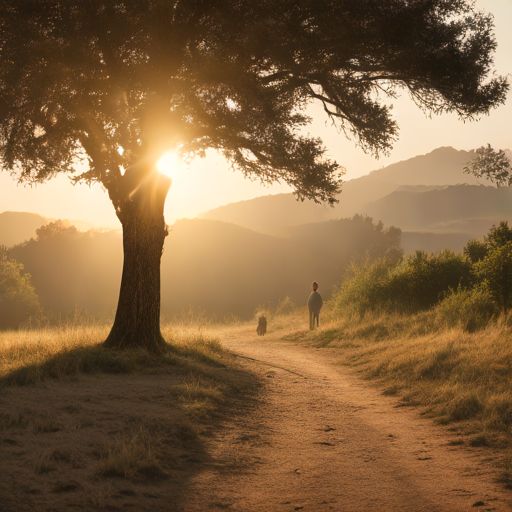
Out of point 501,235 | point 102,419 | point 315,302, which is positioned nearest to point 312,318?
point 315,302

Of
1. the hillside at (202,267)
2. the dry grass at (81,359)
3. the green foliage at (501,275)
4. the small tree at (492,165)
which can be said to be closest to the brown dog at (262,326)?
the green foliage at (501,275)

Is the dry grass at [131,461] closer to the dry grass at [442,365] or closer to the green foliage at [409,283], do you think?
the dry grass at [442,365]

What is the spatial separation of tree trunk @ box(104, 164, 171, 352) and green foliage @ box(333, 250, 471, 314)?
424 inches

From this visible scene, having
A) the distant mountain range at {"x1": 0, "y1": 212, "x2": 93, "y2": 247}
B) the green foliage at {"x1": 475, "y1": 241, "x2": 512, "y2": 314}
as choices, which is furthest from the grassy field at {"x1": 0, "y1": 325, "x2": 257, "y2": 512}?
the distant mountain range at {"x1": 0, "y1": 212, "x2": 93, "y2": 247}

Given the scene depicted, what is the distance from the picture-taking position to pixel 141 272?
418 inches

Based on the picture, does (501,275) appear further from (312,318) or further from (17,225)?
(17,225)

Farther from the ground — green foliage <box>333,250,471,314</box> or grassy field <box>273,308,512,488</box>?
green foliage <box>333,250,471,314</box>

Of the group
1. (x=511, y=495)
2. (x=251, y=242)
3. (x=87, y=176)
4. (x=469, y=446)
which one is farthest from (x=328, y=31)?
(x=251, y=242)

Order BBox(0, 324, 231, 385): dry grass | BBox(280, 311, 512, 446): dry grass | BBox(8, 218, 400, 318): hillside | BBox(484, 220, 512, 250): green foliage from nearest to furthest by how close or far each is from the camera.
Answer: BBox(280, 311, 512, 446): dry grass → BBox(0, 324, 231, 385): dry grass → BBox(484, 220, 512, 250): green foliage → BBox(8, 218, 400, 318): hillside

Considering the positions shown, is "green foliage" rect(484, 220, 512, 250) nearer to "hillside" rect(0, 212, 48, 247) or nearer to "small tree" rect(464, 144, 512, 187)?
"small tree" rect(464, 144, 512, 187)

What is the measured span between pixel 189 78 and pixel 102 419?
7304mm

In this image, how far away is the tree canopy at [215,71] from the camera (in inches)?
368

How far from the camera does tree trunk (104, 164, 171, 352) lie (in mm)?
10406

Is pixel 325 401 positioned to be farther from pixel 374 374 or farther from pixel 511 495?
pixel 511 495
